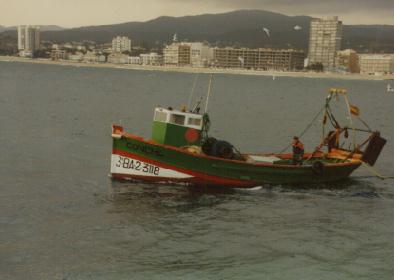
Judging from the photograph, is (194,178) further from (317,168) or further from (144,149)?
(317,168)

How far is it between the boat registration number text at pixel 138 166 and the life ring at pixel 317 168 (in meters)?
8.10

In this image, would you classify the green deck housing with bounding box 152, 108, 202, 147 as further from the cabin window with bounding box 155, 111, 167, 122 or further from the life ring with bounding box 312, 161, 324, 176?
the life ring with bounding box 312, 161, 324, 176

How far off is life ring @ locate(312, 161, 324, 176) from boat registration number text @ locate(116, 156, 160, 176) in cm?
810

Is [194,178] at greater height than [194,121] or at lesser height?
lesser

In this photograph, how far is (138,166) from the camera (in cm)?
2922

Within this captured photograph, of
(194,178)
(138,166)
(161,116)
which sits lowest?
(194,178)

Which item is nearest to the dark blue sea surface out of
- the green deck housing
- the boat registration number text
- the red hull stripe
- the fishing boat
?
the red hull stripe

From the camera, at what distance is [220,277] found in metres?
17.8

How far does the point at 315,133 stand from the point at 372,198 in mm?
31194

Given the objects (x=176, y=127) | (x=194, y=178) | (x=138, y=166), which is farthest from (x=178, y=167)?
(x=176, y=127)

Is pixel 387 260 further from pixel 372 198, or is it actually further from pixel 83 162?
pixel 83 162

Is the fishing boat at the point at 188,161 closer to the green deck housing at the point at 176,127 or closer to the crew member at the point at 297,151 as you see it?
the green deck housing at the point at 176,127

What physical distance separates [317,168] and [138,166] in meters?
9.23

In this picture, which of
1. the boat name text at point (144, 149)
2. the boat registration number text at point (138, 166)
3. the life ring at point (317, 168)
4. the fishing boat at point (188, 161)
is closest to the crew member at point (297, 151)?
the fishing boat at point (188, 161)
